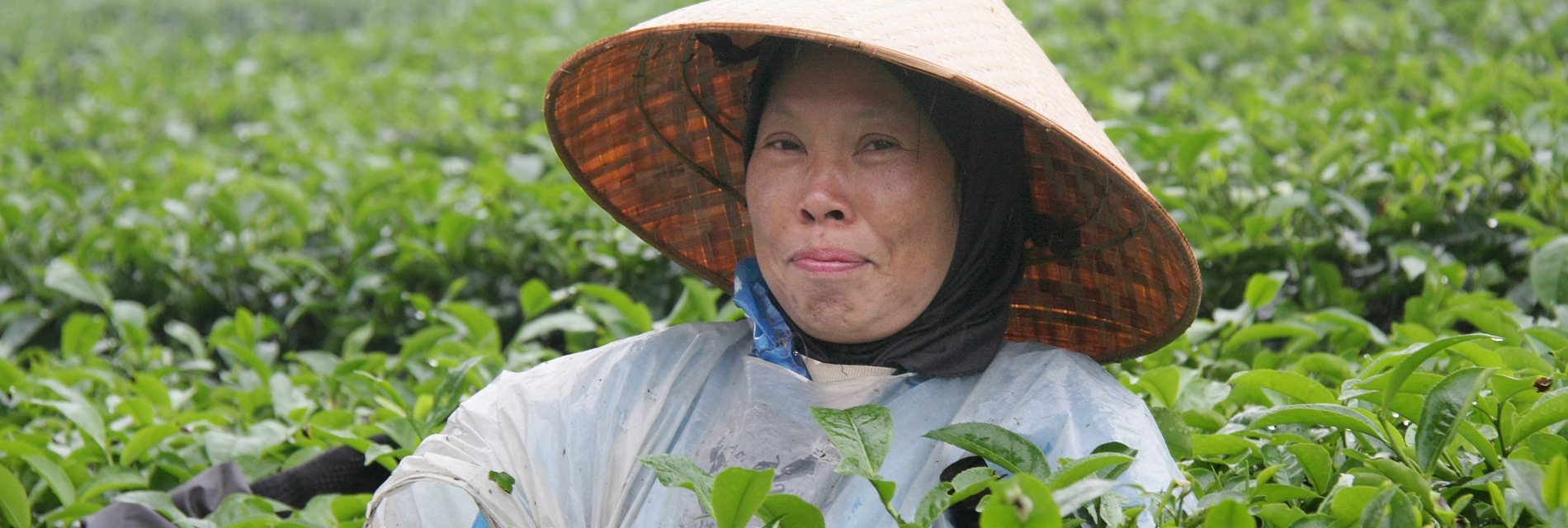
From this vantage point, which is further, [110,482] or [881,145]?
[110,482]

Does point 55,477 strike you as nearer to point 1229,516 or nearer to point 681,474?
point 681,474

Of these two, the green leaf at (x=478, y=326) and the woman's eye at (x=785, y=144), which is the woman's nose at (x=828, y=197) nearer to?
the woman's eye at (x=785, y=144)

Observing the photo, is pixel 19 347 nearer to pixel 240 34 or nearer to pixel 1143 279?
pixel 1143 279

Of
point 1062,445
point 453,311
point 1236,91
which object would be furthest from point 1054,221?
point 1236,91

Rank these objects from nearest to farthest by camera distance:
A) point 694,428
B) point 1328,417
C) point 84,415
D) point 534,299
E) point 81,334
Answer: point 1328,417
point 694,428
point 84,415
point 534,299
point 81,334

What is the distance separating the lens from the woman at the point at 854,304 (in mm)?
1376

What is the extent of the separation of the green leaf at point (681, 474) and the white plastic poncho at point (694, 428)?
0.25m

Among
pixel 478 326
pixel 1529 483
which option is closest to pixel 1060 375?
pixel 1529 483

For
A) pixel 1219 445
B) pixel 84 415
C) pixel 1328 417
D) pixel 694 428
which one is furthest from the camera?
pixel 84 415

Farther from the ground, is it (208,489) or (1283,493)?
(1283,493)

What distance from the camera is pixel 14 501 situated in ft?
5.58

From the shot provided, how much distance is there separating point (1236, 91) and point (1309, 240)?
157 cm

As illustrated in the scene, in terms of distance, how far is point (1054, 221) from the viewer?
5.57ft

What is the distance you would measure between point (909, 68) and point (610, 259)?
4.37ft
